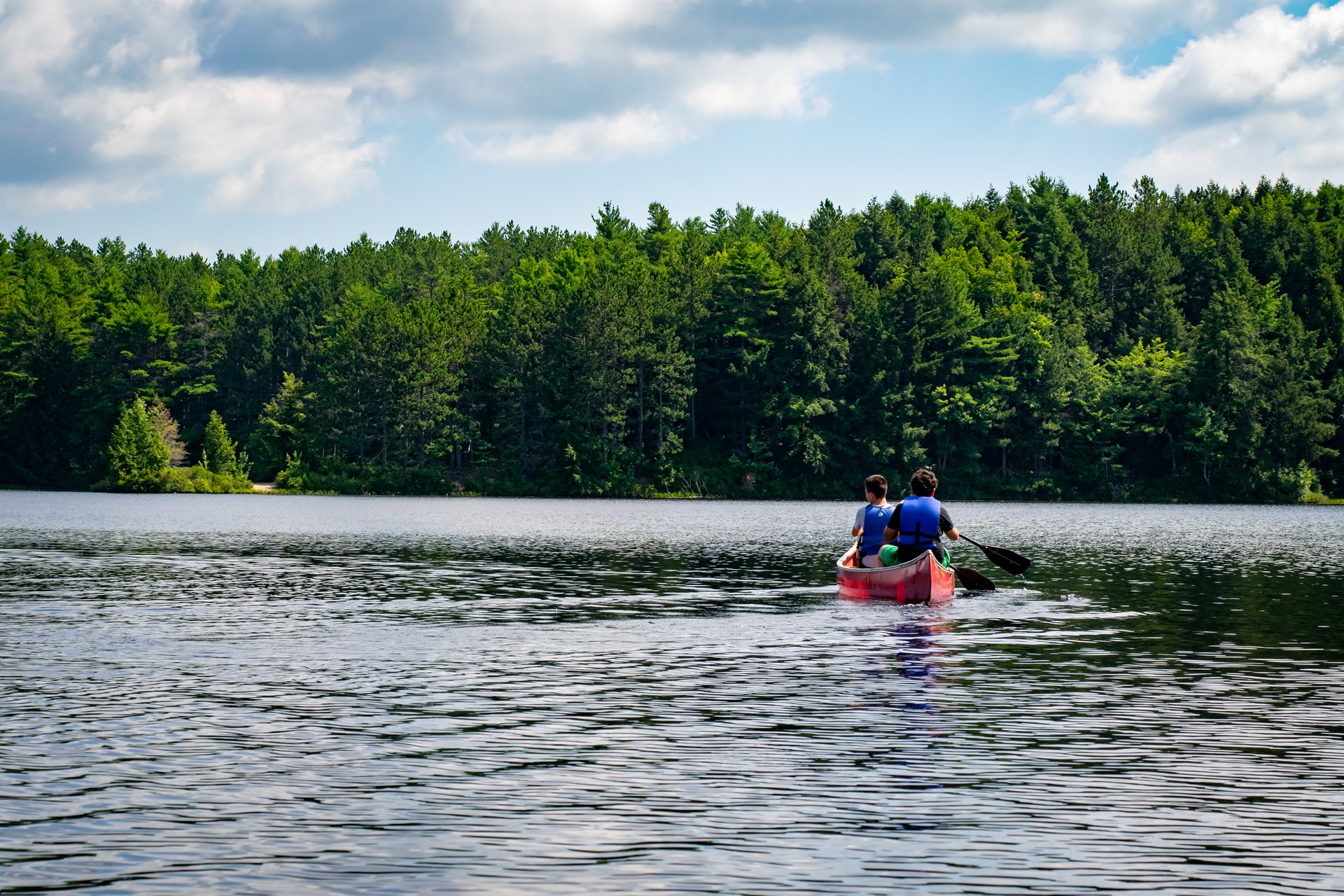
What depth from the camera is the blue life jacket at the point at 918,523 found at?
2792 cm

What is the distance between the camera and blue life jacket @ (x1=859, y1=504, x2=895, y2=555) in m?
29.1

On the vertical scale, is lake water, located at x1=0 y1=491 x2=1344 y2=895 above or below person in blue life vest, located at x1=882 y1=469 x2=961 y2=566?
below

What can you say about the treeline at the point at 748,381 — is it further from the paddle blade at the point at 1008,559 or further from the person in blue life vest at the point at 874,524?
the person in blue life vest at the point at 874,524

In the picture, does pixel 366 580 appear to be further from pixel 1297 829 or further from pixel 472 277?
pixel 472 277

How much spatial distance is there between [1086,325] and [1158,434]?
26990 millimetres

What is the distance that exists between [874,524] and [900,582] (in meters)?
1.57

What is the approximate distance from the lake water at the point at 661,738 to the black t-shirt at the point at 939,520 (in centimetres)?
172

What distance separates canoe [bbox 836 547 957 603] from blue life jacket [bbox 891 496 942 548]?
487 mm

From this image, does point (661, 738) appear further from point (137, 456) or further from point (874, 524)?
point (137, 456)

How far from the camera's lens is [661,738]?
46.7 feet

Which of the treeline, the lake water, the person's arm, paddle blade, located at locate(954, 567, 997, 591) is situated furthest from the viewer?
the treeline

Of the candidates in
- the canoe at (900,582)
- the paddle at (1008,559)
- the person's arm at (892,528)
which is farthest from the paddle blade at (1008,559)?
the person's arm at (892,528)

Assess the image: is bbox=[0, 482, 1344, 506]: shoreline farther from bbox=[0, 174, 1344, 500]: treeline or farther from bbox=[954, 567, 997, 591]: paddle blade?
bbox=[954, 567, 997, 591]: paddle blade

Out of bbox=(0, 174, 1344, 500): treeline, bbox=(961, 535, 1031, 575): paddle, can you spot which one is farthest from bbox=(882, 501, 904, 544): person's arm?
bbox=(0, 174, 1344, 500): treeline
